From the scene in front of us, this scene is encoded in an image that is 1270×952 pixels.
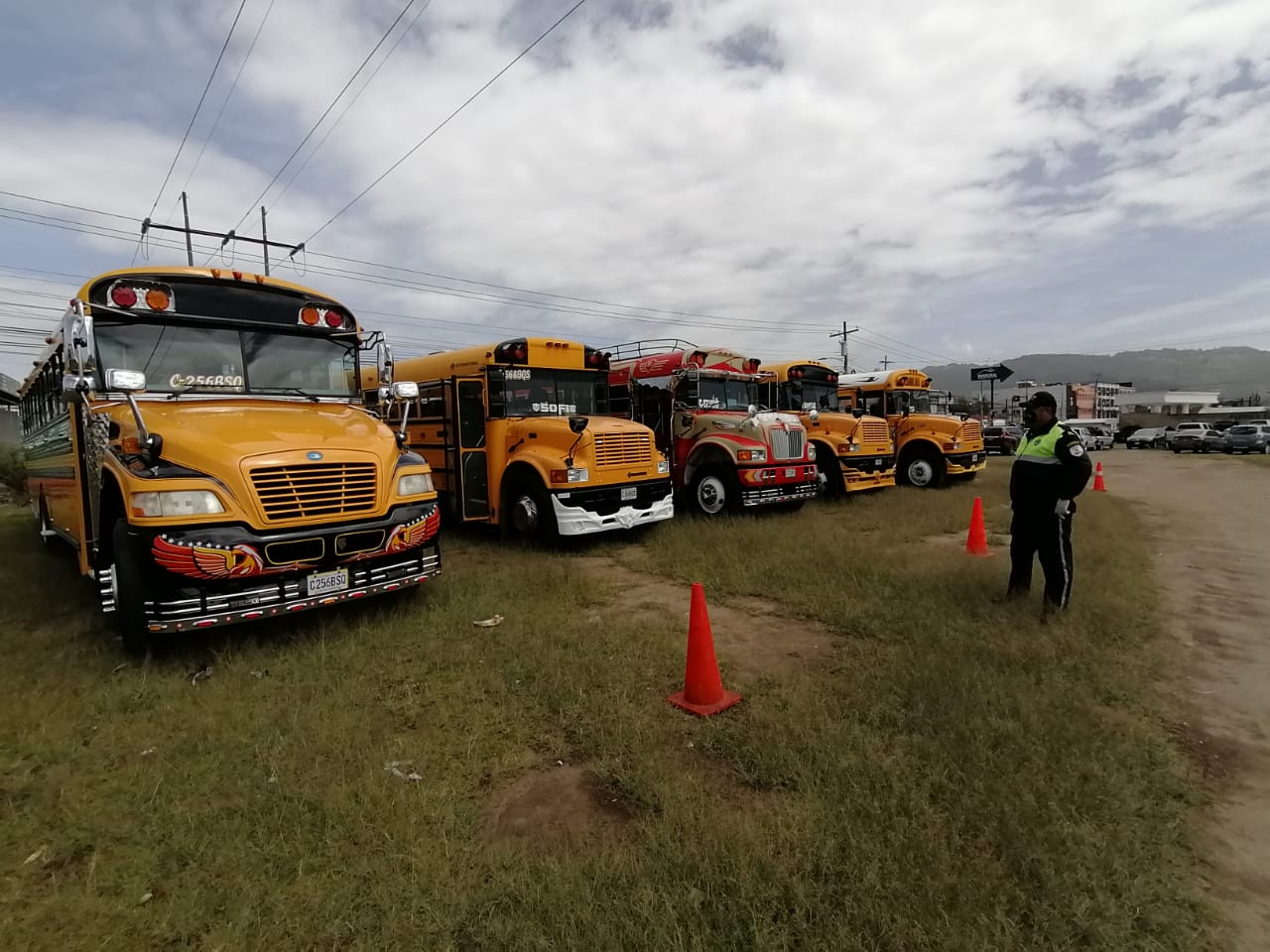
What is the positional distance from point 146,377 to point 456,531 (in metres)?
5.47

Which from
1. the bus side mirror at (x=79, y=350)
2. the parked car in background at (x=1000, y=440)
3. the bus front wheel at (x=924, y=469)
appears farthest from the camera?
the parked car in background at (x=1000, y=440)

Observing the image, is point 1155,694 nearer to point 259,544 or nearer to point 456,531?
point 259,544

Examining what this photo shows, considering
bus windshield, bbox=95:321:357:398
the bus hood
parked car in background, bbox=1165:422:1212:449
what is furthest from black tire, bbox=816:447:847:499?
parked car in background, bbox=1165:422:1212:449

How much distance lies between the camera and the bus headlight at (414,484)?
5.36m

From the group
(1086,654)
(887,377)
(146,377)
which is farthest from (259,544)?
(887,377)

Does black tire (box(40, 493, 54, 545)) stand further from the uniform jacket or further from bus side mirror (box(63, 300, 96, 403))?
the uniform jacket

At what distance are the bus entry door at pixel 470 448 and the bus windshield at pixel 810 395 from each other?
731 centimetres

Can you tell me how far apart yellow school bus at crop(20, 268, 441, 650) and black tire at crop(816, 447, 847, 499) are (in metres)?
9.72

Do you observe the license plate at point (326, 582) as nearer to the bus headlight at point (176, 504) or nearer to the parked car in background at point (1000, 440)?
the bus headlight at point (176, 504)

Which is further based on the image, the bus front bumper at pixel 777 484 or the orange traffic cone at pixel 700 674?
the bus front bumper at pixel 777 484

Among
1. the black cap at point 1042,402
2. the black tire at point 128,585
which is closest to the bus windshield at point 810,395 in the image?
the black cap at point 1042,402

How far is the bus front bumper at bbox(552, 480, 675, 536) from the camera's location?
→ 8219 millimetres

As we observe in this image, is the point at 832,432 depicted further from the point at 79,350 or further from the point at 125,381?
the point at 79,350

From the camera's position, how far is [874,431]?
14188 millimetres
